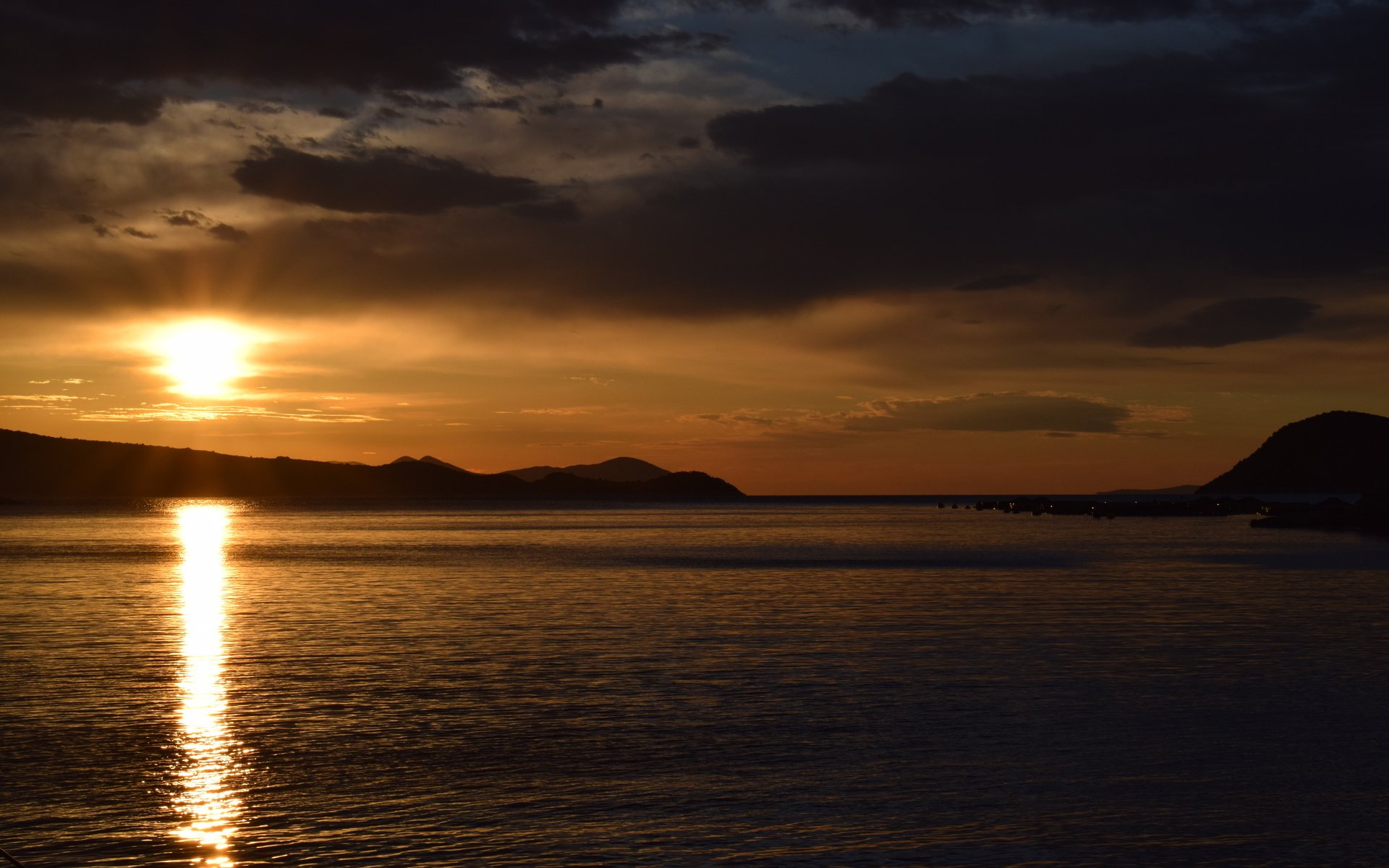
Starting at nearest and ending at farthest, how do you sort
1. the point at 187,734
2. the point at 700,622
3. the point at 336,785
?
the point at 336,785, the point at 187,734, the point at 700,622

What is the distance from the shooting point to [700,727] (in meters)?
22.3

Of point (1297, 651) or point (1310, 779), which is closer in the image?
point (1310, 779)

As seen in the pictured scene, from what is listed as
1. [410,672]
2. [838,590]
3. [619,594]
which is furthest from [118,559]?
[410,672]

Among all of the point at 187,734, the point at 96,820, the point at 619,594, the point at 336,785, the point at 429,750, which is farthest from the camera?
the point at 619,594

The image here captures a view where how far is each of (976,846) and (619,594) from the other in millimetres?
37689

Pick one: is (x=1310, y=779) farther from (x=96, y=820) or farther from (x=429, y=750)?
(x=96, y=820)

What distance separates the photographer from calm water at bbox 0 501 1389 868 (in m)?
15.5

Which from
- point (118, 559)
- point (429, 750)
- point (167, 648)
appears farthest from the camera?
point (118, 559)

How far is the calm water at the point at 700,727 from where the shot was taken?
15477 mm

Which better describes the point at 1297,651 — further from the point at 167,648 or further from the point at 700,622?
the point at 167,648

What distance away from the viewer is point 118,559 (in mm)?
83688

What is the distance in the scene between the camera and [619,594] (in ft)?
171

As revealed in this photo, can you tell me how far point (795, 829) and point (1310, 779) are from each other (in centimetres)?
839

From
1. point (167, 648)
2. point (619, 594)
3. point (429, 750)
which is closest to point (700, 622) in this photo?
point (619, 594)
